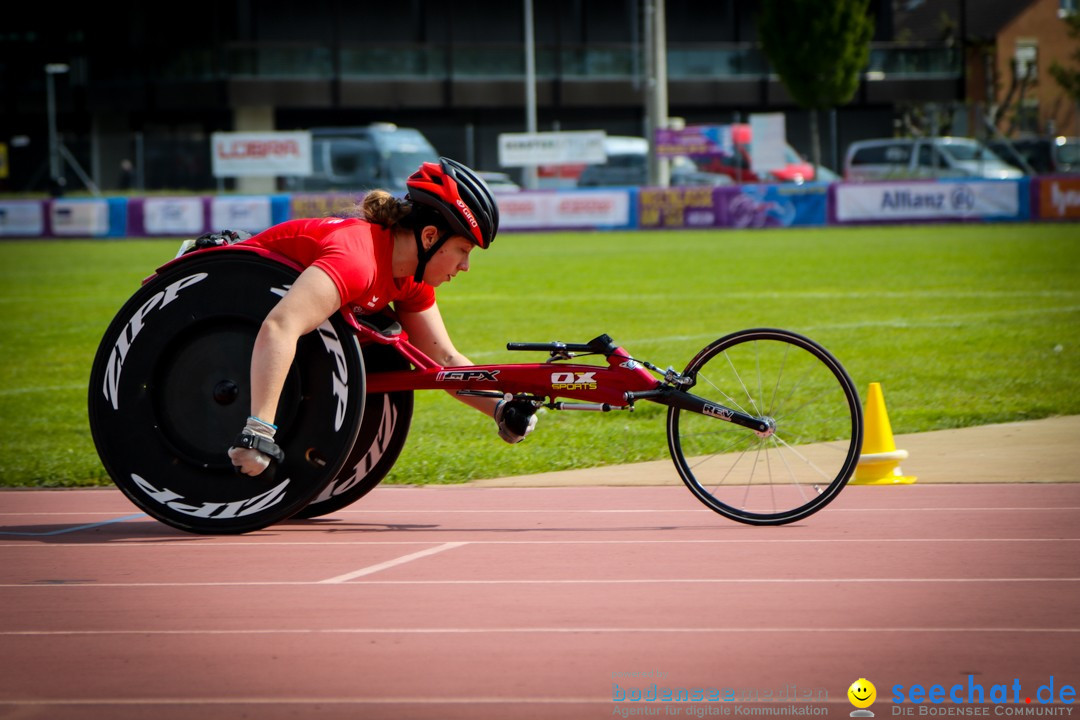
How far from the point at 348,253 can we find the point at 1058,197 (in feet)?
105

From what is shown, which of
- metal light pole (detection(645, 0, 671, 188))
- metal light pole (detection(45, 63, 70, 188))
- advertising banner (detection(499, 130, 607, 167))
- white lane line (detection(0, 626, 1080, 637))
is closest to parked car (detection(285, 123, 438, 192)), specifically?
advertising banner (detection(499, 130, 607, 167))

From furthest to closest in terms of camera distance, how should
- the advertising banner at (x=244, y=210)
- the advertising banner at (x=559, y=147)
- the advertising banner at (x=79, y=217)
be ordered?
1. the advertising banner at (x=559, y=147)
2. the advertising banner at (x=79, y=217)
3. the advertising banner at (x=244, y=210)

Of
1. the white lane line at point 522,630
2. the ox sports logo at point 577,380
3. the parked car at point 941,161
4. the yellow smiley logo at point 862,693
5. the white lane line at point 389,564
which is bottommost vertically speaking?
the white lane line at point 389,564

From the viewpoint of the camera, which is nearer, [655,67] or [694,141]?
[694,141]

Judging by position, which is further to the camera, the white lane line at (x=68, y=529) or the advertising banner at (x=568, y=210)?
the advertising banner at (x=568, y=210)

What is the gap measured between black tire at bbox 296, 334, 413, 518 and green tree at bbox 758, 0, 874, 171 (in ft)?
155

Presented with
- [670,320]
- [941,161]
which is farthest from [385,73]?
[670,320]

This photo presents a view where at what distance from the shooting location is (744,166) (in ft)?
147

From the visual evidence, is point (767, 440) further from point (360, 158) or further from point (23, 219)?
point (360, 158)

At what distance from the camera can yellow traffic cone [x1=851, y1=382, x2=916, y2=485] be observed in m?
7.82

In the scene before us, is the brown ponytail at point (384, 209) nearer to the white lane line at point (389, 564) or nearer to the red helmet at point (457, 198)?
the red helmet at point (457, 198)

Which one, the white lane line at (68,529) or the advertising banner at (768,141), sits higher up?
the advertising banner at (768,141)

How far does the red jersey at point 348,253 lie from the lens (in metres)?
6.23

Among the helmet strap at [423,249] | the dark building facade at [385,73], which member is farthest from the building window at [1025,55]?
the helmet strap at [423,249]
